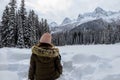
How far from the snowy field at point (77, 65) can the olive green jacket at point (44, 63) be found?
13.2 ft

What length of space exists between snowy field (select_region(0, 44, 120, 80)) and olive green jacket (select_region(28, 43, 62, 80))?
4033 millimetres

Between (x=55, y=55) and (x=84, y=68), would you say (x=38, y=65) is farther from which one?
(x=84, y=68)

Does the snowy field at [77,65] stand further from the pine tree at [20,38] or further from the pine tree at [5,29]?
the pine tree at [5,29]

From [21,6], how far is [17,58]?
1552 inches

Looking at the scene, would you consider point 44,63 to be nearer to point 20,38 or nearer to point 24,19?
point 20,38

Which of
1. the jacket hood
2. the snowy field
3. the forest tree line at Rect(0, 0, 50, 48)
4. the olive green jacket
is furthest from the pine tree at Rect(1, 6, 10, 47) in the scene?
the jacket hood

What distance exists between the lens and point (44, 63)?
23.6ft

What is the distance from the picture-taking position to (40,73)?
7.29 meters

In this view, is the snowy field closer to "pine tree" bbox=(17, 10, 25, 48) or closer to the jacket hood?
the jacket hood

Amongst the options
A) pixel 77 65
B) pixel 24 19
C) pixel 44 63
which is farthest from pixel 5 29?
pixel 44 63

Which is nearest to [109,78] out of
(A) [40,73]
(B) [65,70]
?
(B) [65,70]

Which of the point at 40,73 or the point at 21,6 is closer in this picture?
the point at 40,73

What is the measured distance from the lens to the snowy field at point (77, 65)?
1175 centimetres

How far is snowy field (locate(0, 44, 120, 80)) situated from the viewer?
11.7 meters
